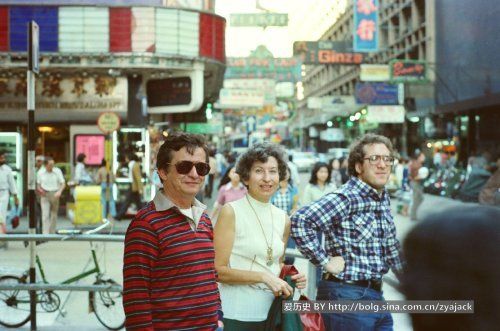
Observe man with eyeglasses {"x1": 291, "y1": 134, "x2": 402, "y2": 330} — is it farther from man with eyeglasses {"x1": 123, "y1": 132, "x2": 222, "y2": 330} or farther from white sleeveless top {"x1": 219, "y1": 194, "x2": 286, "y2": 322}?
man with eyeglasses {"x1": 123, "y1": 132, "x2": 222, "y2": 330}

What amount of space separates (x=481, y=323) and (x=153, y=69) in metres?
15.7

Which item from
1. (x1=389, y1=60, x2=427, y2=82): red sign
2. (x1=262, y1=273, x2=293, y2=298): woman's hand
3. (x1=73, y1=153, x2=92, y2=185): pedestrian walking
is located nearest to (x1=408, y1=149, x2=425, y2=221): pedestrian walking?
(x1=73, y1=153, x2=92, y2=185): pedestrian walking

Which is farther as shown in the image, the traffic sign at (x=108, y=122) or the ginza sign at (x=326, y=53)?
the ginza sign at (x=326, y=53)

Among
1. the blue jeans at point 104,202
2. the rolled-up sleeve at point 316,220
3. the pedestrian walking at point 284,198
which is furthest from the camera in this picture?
the blue jeans at point 104,202

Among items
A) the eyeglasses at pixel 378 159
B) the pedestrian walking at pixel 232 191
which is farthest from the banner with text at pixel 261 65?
the eyeglasses at pixel 378 159

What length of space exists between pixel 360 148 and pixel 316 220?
53 cm

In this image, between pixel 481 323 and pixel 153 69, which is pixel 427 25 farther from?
pixel 481 323

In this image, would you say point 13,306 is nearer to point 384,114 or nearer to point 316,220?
point 316,220

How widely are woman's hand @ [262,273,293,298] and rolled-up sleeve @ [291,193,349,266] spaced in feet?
0.64

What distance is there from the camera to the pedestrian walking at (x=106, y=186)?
16938 mm

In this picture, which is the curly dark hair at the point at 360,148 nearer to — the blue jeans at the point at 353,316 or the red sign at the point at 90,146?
the blue jeans at the point at 353,316

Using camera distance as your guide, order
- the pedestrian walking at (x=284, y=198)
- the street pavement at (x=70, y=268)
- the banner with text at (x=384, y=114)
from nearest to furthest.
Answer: the street pavement at (x=70, y=268), the pedestrian walking at (x=284, y=198), the banner with text at (x=384, y=114)

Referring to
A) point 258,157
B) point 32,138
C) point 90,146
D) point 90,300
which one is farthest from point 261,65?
point 258,157

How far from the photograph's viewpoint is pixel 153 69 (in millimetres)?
16734
